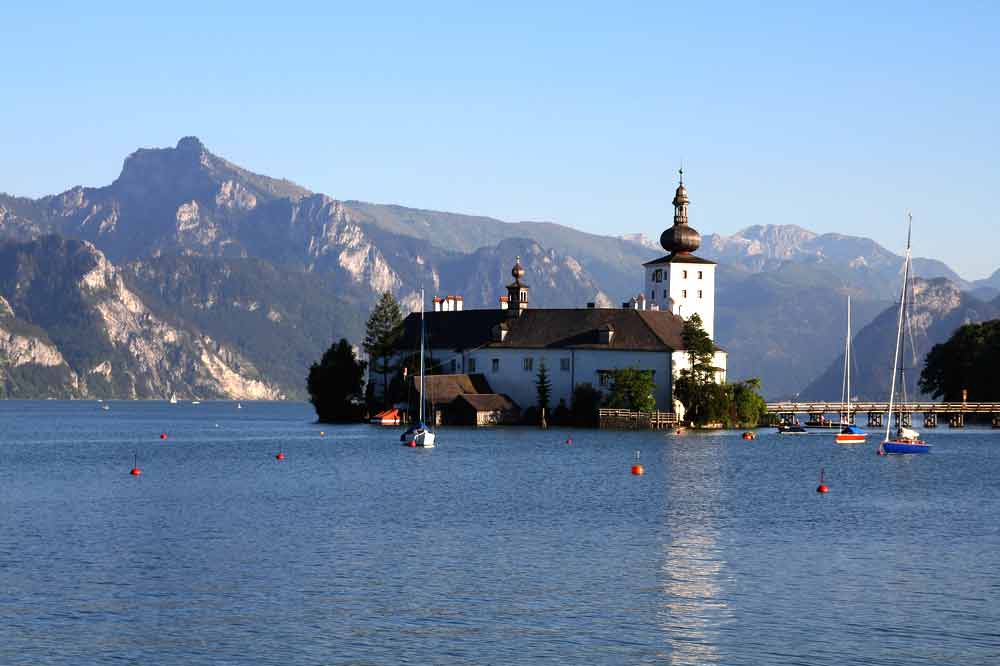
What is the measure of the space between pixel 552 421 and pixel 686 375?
57.2 feet

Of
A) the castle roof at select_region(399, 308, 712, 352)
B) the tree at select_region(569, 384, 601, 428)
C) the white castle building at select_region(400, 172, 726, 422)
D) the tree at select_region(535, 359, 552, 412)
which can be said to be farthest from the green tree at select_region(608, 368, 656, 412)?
the tree at select_region(535, 359, 552, 412)

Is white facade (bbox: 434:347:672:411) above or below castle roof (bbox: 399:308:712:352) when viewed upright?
below

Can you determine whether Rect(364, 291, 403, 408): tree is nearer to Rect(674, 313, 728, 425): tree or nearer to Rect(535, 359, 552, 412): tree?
Rect(535, 359, 552, 412): tree

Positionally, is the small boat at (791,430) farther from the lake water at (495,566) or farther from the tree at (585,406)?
the lake water at (495,566)

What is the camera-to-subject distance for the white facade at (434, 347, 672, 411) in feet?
586

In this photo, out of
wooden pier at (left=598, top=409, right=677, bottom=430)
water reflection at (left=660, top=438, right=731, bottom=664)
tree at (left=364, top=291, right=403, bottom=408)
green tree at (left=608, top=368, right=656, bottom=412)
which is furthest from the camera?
tree at (left=364, top=291, right=403, bottom=408)

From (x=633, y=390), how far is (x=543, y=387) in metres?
14.2

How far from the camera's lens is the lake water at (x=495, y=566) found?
46.1 metres

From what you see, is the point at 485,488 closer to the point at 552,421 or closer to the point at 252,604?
the point at 252,604

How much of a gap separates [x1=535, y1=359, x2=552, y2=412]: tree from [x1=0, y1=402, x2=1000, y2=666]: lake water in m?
68.7

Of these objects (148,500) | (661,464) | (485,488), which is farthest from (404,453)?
(148,500)

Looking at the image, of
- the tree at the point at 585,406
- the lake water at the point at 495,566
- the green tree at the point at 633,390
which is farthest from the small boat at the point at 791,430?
the lake water at the point at 495,566

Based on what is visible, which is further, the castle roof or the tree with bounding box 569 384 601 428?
the castle roof

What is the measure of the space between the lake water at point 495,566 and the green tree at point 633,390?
57809mm
